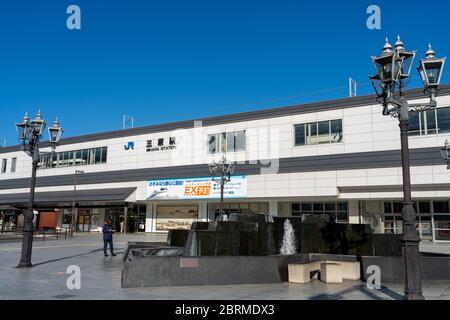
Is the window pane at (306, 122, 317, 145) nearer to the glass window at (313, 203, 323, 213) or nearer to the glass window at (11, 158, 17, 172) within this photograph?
the glass window at (313, 203, 323, 213)

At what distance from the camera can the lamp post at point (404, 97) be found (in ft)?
27.5

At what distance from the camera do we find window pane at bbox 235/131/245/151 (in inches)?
1614

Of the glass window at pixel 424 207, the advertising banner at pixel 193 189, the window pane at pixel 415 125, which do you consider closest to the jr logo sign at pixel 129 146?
the advertising banner at pixel 193 189

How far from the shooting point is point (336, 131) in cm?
3653

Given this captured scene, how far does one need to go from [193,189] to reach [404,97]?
111 ft

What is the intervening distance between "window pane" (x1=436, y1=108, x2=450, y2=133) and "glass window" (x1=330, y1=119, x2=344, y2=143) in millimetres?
7323

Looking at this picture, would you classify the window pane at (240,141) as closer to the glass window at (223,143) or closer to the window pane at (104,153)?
the glass window at (223,143)

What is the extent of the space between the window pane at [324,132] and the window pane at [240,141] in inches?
289

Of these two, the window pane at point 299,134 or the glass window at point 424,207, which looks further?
the window pane at point 299,134

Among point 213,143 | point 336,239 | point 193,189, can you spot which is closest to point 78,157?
point 193,189
